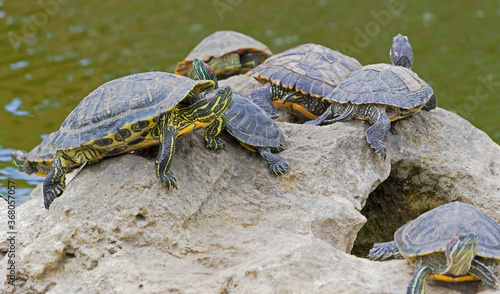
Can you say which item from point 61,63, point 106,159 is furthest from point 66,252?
point 61,63

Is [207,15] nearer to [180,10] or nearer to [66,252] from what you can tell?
[180,10]

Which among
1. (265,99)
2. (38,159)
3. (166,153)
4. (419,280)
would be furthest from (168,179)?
(38,159)

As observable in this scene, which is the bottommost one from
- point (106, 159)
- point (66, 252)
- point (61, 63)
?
point (61, 63)

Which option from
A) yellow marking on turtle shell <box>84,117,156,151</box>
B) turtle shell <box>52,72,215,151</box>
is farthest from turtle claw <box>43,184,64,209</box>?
yellow marking on turtle shell <box>84,117,156,151</box>

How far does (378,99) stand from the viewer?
5.12m

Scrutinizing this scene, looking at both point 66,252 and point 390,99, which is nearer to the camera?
point 66,252

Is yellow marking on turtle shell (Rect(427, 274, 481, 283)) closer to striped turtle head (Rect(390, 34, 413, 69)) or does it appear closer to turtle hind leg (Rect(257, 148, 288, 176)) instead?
turtle hind leg (Rect(257, 148, 288, 176))

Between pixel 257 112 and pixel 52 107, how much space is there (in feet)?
19.4

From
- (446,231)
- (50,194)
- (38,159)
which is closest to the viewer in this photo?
(446,231)

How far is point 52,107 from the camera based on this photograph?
9.91 meters

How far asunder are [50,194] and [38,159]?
2526 millimetres

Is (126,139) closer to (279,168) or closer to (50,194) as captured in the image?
(50,194)

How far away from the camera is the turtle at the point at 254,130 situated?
470 centimetres

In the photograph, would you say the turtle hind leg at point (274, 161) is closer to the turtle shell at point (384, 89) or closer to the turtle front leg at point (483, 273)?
the turtle shell at point (384, 89)
